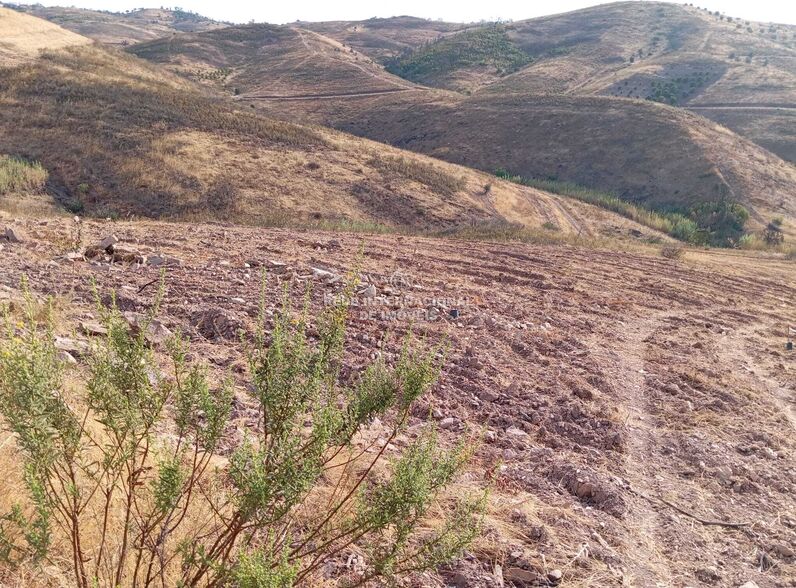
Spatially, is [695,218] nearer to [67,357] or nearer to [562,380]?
[562,380]

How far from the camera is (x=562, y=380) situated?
629cm

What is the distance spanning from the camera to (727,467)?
16.0ft

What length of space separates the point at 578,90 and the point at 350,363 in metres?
62.2

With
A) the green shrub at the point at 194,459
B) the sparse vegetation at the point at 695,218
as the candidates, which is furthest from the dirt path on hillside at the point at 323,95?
the green shrub at the point at 194,459

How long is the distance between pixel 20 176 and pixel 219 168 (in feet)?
20.3

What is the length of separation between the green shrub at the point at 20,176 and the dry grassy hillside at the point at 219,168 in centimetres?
43

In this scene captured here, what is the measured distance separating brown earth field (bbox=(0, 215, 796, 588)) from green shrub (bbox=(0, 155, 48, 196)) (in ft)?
21.0

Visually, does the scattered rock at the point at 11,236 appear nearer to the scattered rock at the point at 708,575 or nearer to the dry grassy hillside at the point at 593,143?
the scattered rock at the point at 708,575

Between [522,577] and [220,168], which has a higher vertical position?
[220,168]

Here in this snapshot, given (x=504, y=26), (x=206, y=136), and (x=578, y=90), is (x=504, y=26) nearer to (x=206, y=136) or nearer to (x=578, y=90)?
(x=578, y=90)

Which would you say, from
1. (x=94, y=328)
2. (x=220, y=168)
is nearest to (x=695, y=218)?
(x=220, y=168)

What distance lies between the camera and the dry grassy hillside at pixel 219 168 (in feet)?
57.7

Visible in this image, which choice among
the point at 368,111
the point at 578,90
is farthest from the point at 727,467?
the point at 578,90

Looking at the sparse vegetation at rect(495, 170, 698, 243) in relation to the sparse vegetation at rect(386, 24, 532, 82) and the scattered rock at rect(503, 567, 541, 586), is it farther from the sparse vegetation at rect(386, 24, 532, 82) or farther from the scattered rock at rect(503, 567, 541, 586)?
the sparse vegetation at rect(386, 24, 532, 82)
